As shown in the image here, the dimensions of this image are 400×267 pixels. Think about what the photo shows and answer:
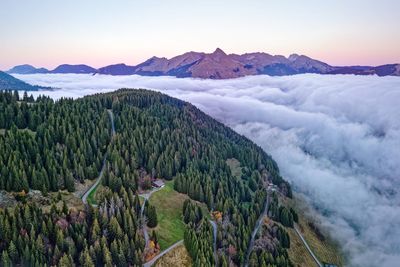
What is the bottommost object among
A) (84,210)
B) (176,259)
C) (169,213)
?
(176,259)

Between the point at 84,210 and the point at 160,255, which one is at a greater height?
the point at 84,210

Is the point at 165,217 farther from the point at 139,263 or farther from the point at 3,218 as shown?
the point at 3,218

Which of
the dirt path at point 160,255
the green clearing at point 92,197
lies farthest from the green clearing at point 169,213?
the green clearing at point 92,197

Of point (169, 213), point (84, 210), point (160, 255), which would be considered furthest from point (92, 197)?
point (160, 255)

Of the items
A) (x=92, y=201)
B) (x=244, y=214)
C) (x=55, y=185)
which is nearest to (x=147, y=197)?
(x=92, y=201)

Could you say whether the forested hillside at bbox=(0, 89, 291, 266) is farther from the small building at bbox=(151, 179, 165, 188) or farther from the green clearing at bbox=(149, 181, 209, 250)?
the green clearing at bbox=(149, 181, 209, 250)

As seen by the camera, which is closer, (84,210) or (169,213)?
(84,210)

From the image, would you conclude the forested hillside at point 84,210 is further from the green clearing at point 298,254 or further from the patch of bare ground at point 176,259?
the green clearing at point 298,254

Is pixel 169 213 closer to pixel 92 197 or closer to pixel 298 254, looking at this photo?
pixel 92 197

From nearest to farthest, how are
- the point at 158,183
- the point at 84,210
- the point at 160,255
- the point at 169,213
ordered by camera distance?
the point at 84,210 → the point at 160,255 → the point at 169,213 → the point at 158,183
